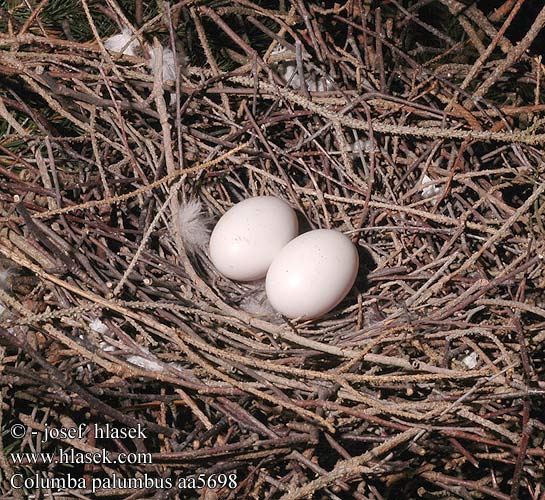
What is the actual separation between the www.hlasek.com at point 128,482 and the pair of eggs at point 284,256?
363mm

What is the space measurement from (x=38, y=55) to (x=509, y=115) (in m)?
1.00

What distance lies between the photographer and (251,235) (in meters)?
1.55

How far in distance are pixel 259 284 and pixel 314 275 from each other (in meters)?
0.23

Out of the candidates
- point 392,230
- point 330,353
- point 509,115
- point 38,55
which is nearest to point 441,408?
point 330,353

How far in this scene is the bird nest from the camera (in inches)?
53.4

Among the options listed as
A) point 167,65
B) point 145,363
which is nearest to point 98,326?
point 145,363

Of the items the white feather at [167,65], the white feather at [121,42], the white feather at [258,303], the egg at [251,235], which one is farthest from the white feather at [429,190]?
the white feather at [121,42]

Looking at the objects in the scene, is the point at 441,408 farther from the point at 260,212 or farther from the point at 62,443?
the point at 62,443

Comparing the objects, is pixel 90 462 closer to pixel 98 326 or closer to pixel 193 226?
pixel 98 326

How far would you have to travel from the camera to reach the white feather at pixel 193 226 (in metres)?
1.59

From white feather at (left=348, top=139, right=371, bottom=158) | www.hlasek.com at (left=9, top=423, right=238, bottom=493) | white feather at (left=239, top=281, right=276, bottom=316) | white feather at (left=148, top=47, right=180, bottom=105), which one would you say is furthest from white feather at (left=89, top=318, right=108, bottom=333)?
white feather at (left=348, top=139, right=371, bottom=158)

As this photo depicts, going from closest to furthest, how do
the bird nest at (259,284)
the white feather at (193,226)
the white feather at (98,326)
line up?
1. the bird nest at (259,284)
2. the white feather at (98,326)
3. the white feather at (193,226)

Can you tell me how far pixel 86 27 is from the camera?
1632 mm

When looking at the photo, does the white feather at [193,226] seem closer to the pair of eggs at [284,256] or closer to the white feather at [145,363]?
the pair of eggs at [284,256]
